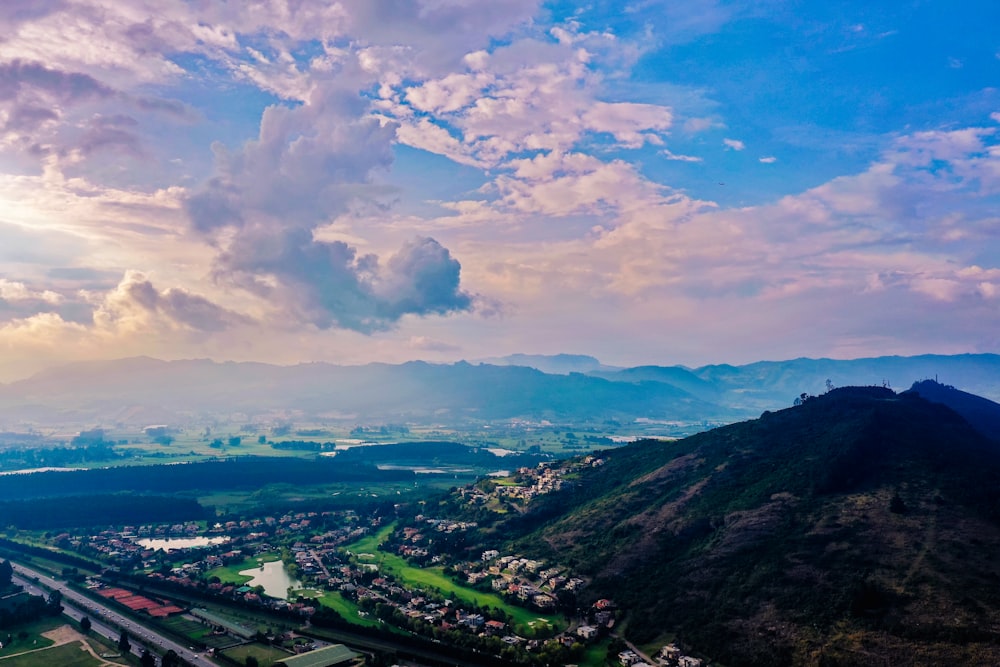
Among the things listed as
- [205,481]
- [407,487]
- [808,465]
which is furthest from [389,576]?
[205,481]

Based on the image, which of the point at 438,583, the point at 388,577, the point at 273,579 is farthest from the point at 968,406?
the point at 273,579

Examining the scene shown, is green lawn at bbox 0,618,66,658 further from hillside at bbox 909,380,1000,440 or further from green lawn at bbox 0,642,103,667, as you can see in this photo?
hillside at bbox 909,380,1000,440

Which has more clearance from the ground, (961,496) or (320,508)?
(961,496)

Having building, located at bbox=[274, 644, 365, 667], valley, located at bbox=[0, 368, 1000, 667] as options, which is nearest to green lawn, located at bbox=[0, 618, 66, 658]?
valley, located at bbox=[0, 368, 1000, 667]

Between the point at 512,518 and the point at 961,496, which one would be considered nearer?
the point at 961,496

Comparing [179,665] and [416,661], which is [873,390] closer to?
[416,661]

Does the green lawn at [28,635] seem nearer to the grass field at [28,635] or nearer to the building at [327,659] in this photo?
the grass field at [28,635]
